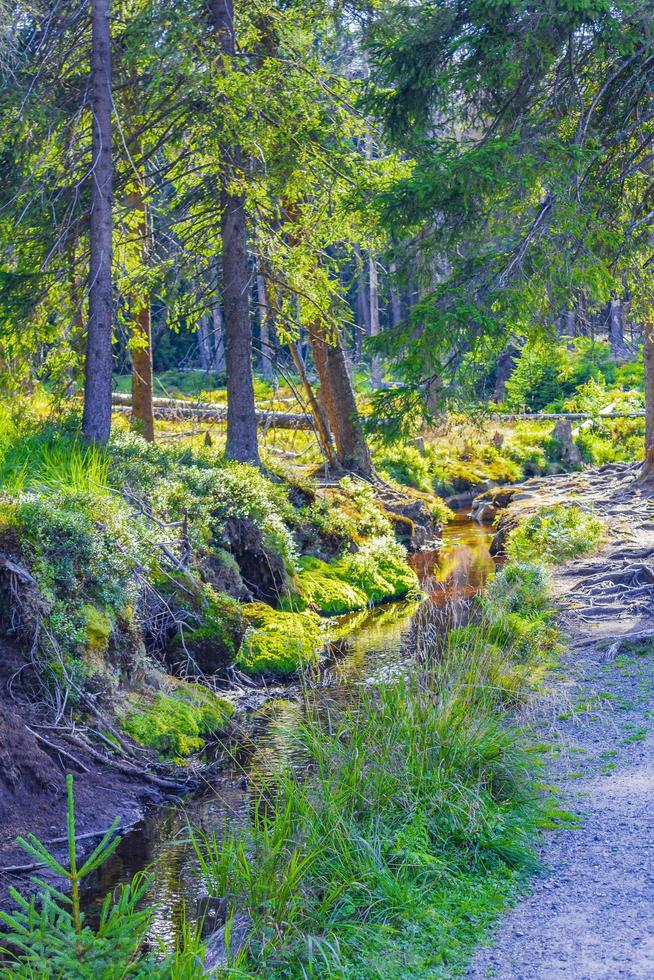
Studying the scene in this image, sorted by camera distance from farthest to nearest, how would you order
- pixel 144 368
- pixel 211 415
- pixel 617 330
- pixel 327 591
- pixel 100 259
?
pixel 617 330 → pixel 211 415 → pixel 144 368 → pixel 327 591 → pixel 100 259

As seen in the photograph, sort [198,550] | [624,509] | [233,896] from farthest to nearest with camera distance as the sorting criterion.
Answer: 1. [624,509]
2. [198,550]
3. [233,896]

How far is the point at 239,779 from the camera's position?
25.3 feet

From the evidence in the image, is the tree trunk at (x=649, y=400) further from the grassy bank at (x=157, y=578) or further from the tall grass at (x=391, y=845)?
the tall grass at (x=391, y=845)

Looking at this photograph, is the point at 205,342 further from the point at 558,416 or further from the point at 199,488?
the point at 199,488

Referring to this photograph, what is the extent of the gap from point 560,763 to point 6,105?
10678 mm

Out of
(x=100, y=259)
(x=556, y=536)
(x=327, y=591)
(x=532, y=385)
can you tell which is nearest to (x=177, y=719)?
(x=327, y=591)

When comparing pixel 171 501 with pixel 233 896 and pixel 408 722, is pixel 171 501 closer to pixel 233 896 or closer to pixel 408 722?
pixel 408 722

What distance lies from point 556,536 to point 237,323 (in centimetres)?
569

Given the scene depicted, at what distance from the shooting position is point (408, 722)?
6.36 metres

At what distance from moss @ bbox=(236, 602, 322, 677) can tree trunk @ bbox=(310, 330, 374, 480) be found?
7.25 meters

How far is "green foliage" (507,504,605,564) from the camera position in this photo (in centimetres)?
1400

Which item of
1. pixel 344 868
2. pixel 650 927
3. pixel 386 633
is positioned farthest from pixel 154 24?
pixel 650 927

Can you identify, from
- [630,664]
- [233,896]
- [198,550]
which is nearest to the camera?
[233,896]

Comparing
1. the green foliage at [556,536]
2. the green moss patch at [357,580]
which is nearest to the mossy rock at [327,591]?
the green moss patch at [357,580]
